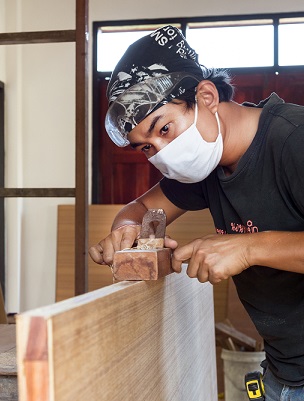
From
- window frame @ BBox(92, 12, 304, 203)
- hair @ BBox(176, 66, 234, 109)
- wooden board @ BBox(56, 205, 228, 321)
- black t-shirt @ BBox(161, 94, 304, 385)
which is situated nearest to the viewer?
black t-shirt @ BBox(161, 94, 304, 385)

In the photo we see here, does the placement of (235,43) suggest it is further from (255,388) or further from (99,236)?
(255,388)

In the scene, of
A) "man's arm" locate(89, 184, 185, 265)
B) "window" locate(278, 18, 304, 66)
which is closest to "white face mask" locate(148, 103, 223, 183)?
"man's arm" locate(89, 184, 185, 265)

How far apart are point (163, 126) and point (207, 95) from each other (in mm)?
148

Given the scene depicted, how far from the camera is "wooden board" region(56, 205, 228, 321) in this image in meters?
5.14

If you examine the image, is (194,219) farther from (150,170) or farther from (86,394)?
(86,394)

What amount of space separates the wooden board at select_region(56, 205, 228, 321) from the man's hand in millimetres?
3782

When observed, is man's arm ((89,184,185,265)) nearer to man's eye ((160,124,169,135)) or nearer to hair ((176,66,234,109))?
man's eye ((160,124,169,135))

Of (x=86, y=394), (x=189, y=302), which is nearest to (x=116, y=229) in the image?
(x=189, y=302)

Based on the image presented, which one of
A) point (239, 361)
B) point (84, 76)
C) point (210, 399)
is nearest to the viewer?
point (210, 399)

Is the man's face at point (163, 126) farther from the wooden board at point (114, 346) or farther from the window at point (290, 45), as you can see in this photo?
the window at point (290, 45)

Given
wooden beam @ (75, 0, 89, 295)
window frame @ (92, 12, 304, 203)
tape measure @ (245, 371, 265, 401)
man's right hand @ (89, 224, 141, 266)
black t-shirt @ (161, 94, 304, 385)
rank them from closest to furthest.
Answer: black t-shirt @ (161, 94, 304, 385) → man's right hand @ (89, 224, 141, 266) → tape measure @ (245, 371, 265, 401) → wooden beam @ (75, 0, 89, 295) → window frame @ (92, 12, 304, 203)

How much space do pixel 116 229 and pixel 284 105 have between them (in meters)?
0.51

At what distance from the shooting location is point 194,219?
521 cm

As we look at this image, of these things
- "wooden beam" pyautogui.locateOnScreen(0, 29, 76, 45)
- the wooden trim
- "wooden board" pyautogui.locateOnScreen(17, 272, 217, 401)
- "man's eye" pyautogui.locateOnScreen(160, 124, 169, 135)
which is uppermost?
"wooden beam" pyautogui.locateOnScreen(0, 29, 76, 45)
